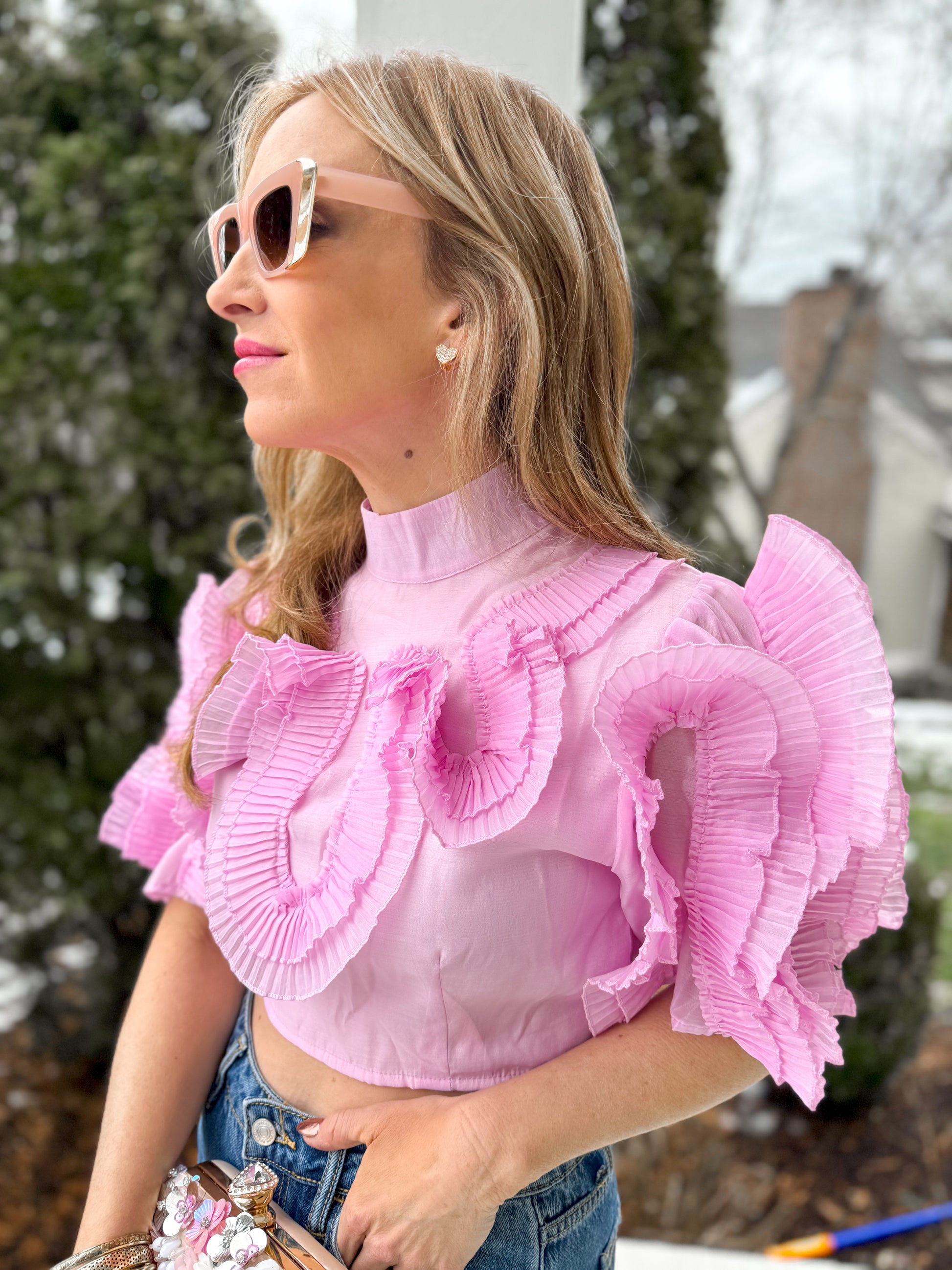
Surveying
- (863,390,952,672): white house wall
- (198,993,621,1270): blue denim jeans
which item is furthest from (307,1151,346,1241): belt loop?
(863,390,952,672): white house wall

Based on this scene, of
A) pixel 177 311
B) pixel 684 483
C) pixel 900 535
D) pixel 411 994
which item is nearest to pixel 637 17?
pixel 684 483

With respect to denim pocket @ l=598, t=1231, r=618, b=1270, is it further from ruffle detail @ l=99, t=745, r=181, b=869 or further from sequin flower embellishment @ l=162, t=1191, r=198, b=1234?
ruffle detail @ l=99, t=745, r=181, b=869

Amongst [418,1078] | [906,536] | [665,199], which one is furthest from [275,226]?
[906,536]

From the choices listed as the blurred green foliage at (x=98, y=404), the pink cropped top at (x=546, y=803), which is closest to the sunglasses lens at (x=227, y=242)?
the pink cropped top at (x=546, y=803)

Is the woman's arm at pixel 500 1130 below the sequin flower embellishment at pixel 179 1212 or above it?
above

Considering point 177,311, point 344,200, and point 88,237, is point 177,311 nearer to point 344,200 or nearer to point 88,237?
point 88,237

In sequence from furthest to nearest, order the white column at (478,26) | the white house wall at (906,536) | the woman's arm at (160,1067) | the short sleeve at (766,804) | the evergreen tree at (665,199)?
1. the white house wall at (906,536)
2. the evergreen tree at (665,199)
3. the white column at (478,26)
4. the woman's arm at (160,1067)
5. the short sleeve at (766,804)

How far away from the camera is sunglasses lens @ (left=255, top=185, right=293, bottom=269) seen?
39.5 inches

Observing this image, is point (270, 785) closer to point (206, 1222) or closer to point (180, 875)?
Answer: point (180, 875)

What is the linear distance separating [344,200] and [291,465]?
0.46 metres

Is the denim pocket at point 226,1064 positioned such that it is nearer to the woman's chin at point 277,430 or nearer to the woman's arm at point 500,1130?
the woman's arm at point 500,1130

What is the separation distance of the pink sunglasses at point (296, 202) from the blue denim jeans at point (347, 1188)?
878 millimetres

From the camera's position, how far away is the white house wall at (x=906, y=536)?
131 inches

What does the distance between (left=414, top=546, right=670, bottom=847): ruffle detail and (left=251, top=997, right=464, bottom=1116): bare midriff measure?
30cm
